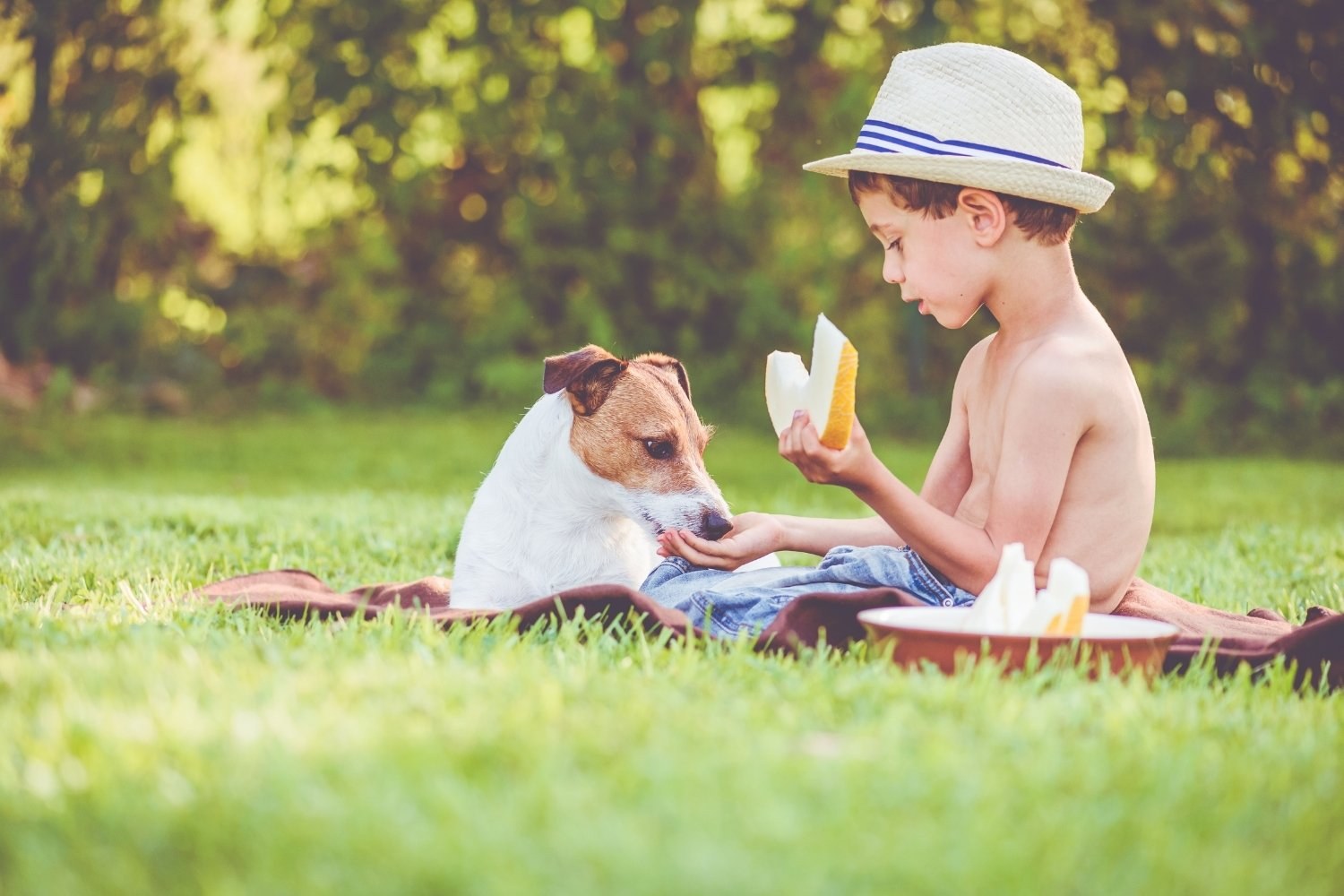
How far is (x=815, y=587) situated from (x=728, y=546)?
0.23 meters

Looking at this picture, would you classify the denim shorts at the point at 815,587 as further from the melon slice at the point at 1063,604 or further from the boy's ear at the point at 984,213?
the boy's ear at the point at 984,213

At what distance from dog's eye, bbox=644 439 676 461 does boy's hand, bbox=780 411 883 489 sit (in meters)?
0.81

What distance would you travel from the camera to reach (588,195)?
10516 millimetres

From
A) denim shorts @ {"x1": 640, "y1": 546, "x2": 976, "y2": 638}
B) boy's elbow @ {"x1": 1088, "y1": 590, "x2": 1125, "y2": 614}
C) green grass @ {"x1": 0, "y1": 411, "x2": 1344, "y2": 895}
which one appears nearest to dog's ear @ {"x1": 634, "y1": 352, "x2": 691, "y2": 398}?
denim shorts @ {"x1": 640, "y1": 546, "x2": 976, "y2": 638}

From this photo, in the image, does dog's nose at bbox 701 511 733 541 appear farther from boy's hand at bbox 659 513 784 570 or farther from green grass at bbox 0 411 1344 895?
green grass at bbox 0 411 1344 895

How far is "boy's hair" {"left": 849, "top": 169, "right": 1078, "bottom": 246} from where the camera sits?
313 centimetres

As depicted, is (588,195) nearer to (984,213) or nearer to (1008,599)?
(984,213)

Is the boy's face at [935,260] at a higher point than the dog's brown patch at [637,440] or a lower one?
higher

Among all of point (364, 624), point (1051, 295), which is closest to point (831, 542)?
point (1051, 295)

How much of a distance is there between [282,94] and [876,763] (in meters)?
8.49

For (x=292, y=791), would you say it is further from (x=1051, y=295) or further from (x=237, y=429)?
(x=237, y=429)

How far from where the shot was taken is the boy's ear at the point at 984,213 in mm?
3098

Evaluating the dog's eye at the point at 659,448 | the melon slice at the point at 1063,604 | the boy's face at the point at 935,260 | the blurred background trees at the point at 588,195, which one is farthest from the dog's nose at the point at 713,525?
the blurred background trees at the point at 588,195

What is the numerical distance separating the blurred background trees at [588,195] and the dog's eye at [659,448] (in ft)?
17.1
